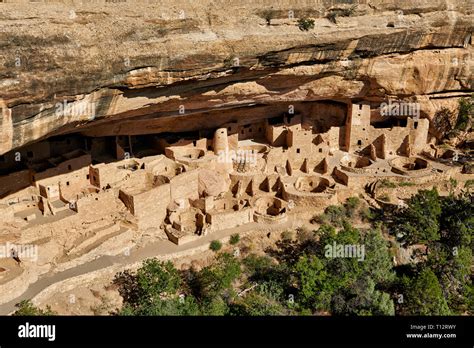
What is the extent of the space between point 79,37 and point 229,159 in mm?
9146

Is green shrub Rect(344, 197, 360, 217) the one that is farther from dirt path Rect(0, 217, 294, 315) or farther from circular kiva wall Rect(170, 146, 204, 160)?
circular kiva wall Rect(170, 146, 204, 160)

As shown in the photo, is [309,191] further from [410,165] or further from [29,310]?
[29,310]

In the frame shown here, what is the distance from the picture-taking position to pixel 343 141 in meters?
24.3

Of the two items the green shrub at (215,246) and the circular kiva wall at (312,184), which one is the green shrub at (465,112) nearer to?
the circular kiva wall at (312,184)

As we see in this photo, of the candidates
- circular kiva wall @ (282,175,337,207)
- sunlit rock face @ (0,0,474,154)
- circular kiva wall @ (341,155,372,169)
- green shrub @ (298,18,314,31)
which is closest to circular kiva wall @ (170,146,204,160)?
sunlit rock face @ (0,0,474,154)

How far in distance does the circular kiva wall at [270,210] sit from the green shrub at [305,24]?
6414 millimetres

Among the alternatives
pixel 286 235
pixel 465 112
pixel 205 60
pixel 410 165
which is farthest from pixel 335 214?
pixel 205 60

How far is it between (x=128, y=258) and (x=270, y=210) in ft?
19.6

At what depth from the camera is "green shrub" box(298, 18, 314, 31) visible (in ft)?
60.5

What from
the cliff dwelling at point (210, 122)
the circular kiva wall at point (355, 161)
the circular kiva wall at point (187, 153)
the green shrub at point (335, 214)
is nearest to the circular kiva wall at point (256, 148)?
the cliff dwelling at point (210, 122)

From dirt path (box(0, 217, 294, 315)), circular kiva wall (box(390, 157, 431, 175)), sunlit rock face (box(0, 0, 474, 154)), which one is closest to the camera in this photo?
sunlit rock face (box(0, 0, 474, 154))

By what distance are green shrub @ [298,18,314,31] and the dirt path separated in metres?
6.90

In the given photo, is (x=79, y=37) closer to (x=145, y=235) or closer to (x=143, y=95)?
(x=143, y=95)
